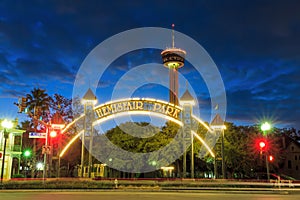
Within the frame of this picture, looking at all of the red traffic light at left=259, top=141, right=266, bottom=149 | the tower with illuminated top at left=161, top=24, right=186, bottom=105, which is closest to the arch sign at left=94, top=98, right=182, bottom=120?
the red traffic light at left=259, top=141, right=266, bottom=149

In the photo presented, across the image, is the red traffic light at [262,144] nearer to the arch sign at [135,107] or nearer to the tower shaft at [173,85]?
the arch sign at [135,107]

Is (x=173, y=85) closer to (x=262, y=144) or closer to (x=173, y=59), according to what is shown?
(x=173, y=59)

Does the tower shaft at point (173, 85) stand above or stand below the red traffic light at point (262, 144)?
above

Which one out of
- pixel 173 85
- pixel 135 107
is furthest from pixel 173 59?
pixel 135 107

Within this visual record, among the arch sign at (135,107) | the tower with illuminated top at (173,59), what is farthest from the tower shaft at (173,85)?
the arch sign at (135,107)

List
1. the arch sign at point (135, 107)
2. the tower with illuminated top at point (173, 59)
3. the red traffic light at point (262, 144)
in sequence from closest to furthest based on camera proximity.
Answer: the red traffic light at point (262, 144) → the arch sign at point (135, 107) → the tower with illuminated top at point (173, 59)

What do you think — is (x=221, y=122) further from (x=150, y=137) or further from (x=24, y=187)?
(x=24, y=187)

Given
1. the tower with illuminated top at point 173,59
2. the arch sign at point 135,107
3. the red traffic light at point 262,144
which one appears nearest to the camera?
the red traffic light at point 262,144

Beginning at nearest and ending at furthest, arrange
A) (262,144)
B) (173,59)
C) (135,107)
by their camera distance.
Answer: (262,144) < (135,107) < (173,59)

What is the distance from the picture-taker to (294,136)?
68375mm

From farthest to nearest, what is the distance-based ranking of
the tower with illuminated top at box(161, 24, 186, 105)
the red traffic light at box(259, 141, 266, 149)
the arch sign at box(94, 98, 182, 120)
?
the tower with illuminated top at box(161, 24, 186, 105) → the arch sign at box(94, 98, 182, 120) → the red traffic light at box(259, 141, 266, 149)

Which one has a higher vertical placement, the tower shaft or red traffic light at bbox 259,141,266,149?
the tower shaft

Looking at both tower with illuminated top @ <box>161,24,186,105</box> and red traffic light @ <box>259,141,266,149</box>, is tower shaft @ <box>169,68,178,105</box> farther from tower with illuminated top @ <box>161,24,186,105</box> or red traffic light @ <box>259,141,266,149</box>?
red traffic light @ <box>259,141,266,149</box>

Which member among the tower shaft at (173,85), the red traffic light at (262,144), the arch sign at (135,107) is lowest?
the red traffic light at (262,144)
